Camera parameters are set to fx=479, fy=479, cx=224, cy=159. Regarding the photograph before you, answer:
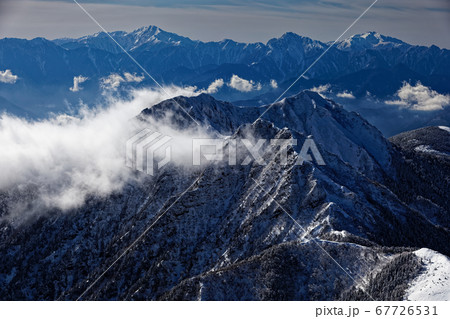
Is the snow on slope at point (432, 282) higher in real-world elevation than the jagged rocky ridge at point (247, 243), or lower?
higher

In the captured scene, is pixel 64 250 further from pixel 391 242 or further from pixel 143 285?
pixel 391 242

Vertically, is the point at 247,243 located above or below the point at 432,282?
below

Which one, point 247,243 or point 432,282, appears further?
point 247,243

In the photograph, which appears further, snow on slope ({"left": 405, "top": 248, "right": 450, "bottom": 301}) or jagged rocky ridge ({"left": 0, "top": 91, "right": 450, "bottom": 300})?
jagged rocky ridge ({"left": 0, "top": 91, "right": 450, "bottom": 300})

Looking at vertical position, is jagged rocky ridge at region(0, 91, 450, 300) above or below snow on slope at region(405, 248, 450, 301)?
below

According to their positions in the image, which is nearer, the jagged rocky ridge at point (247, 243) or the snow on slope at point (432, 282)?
the snow on slope at point (432, 282)
